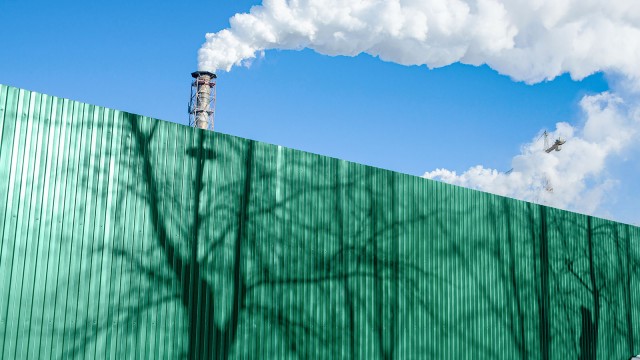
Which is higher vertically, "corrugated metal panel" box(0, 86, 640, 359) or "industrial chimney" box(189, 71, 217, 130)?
"industrial chimney" box(189, 71, 217, 130)

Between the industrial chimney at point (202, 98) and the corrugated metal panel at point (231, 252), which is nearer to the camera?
the corrugated metal panel at point (231, 252)

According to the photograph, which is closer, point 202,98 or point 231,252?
point 231,252

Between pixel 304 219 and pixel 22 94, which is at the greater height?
pixel 22 94

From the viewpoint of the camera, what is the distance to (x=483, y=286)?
10.5 metres

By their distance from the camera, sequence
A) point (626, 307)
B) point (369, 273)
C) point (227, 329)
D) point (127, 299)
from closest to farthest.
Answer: point (127, 299), point (227, 329), point (369, 273), point (626, 307)

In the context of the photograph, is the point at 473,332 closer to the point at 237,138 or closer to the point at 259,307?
the point at 259,307

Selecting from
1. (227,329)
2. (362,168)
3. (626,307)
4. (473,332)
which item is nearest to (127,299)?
(227,329)

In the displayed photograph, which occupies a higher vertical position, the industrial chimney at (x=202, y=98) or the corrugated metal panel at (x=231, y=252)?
the industrial chimney at (x=202, y=98)

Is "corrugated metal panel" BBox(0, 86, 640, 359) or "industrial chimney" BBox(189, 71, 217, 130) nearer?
"corrugated metal panel" BBox(0, 86, 640, 359)

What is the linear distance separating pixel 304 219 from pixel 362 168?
4.87ft

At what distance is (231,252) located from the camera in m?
6.91

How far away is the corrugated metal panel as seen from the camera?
552cm

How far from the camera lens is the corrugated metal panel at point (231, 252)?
18.1ft

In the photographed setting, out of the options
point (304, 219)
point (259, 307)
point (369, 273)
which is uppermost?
point (304, 219)
